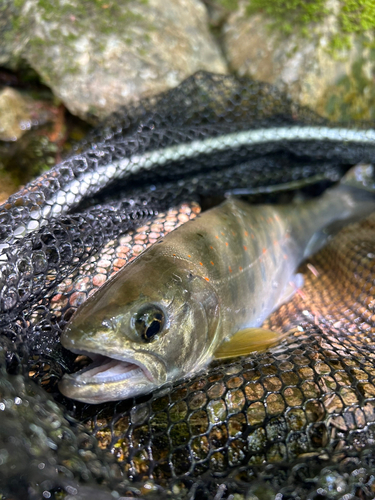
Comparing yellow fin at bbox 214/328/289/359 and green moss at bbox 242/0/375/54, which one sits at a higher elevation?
green moss at bbox 242/0/375/54

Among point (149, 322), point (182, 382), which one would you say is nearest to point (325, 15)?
point (149, 322)

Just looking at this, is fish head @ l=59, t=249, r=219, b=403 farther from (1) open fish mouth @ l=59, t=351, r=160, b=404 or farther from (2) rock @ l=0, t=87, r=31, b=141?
(2) rock @ l=0, t=87, r=31, b=141

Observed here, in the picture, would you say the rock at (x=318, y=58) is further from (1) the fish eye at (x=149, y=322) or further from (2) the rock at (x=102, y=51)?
(1) the fish eye at (x=149, y=322)

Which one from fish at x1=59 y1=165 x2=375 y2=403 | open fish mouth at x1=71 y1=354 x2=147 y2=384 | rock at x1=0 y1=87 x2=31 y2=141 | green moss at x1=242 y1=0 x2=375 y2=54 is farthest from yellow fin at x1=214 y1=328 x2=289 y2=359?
green moss at x1=242 y1=0 x2=375 y2=54

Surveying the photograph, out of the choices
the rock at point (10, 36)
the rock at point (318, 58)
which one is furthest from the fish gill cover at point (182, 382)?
the rock at point (10, 36)

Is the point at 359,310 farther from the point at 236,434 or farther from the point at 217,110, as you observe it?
the point at 217,110

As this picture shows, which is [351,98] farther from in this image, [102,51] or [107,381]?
[107,381]
